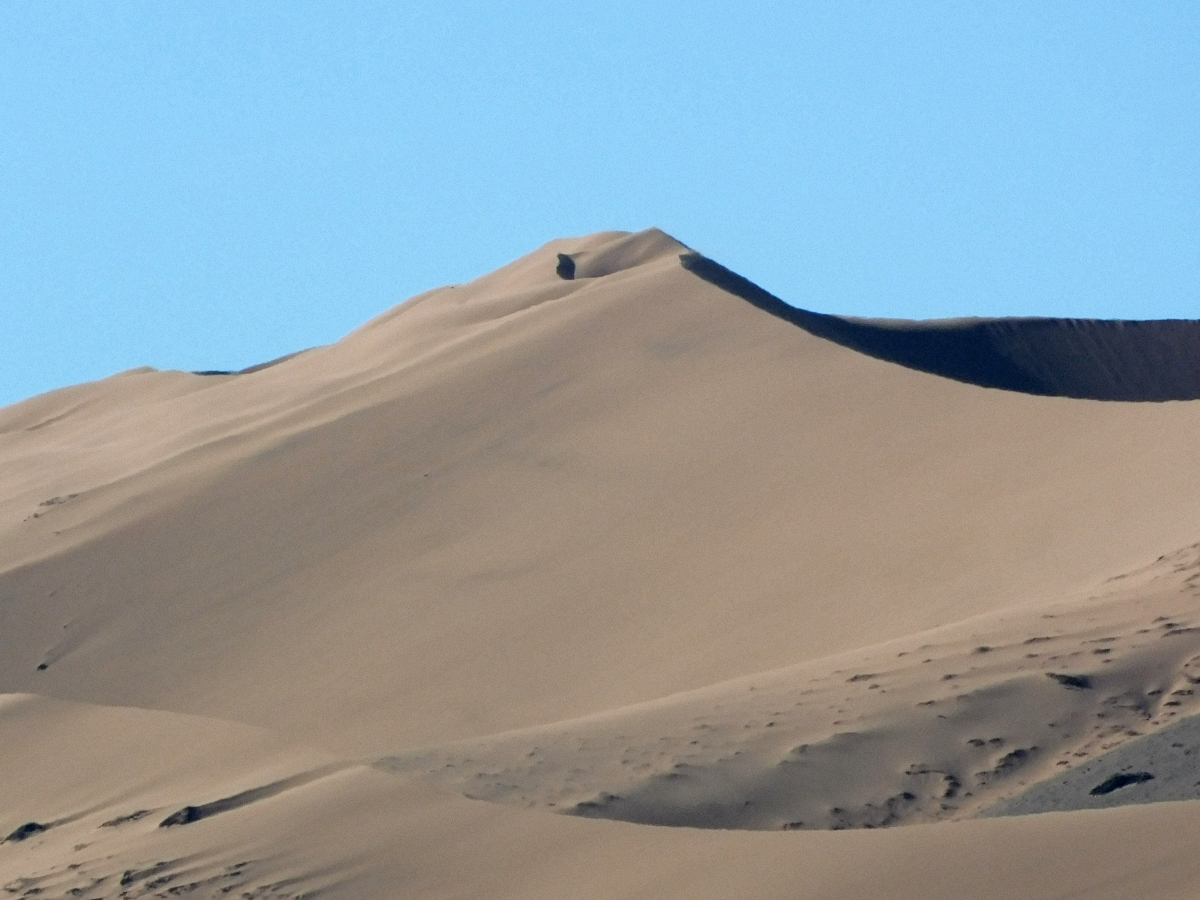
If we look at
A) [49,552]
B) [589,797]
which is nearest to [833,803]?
[589,797]

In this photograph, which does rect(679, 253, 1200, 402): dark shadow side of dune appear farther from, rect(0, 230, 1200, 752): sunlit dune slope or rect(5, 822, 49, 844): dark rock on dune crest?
rect(5, 822, 49, 844): dark rock on dune crest

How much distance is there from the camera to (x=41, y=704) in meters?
12.7

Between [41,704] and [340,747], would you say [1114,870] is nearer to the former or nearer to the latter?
[340,747]

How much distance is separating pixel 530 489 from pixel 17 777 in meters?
4.96

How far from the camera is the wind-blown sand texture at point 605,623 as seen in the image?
8.18 meters

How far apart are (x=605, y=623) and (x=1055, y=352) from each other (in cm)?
2243

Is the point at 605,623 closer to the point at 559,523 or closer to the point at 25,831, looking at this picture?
the point at 559,523

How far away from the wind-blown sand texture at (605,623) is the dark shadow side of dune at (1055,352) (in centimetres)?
924

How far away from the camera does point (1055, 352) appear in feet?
110

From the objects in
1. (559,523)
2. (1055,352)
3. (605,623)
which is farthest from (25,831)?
(1055,352)

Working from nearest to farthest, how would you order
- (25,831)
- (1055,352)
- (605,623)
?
(25,831) < (605,623) < (1055,352)

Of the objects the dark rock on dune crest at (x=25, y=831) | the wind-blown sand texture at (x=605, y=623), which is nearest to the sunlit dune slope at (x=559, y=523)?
the wind-blown sand texture at (x=605, y=623)

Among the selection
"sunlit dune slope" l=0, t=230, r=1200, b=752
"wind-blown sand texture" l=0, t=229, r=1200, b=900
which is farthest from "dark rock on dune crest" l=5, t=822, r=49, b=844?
"sunlit dune slope" l=0, t=230, r=1200, b=752

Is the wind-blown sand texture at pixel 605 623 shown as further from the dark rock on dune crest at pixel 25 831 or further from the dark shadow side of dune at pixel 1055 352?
the dark shadow side of dune at pixel 1055 352
